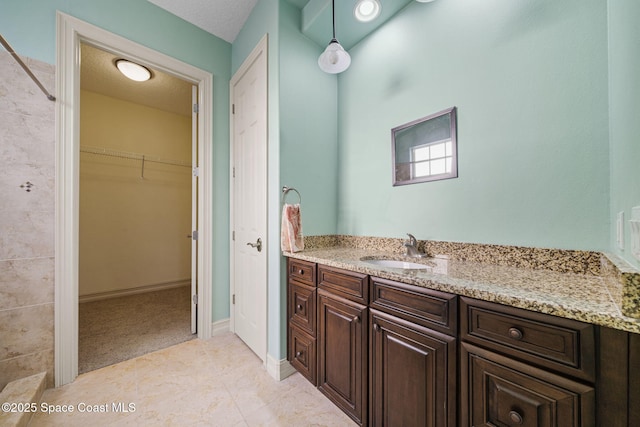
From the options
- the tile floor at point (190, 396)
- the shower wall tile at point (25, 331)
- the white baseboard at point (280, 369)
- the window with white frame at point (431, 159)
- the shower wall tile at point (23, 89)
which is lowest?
the tile floor at point (190, 396)

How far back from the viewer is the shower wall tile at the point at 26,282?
1.41 meters

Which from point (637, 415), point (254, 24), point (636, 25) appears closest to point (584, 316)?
point (637, 415)

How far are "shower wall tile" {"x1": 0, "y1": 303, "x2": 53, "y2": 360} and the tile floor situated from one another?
317 mm

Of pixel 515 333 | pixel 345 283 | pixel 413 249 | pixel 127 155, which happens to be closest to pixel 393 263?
pixel 413 249

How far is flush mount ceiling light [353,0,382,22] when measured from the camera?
4.59 feet

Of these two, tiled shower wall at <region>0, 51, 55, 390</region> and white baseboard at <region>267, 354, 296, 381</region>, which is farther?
white baseboard at <region>267, 354, 296, 381</region>

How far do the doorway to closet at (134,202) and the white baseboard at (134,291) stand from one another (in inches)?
0.4

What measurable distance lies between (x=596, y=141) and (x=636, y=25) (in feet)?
1.51

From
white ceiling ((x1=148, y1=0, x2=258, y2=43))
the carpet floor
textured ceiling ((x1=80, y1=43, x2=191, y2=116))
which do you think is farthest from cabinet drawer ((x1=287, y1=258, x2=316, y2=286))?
textured ceiling ((x1=80, y1=43, x2=191, y2=116))

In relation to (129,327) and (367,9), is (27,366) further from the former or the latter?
(367,9)

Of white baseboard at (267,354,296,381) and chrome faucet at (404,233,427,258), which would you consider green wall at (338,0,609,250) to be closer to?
chrome faucet at (404,233,427,258)

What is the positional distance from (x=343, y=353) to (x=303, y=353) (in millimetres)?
396

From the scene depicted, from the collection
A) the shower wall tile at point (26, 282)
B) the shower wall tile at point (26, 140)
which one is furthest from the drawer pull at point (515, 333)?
the shower wall tile at point (26, 140)

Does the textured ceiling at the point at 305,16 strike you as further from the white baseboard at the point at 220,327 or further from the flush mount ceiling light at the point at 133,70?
the white baseboard at the point at 220,327
